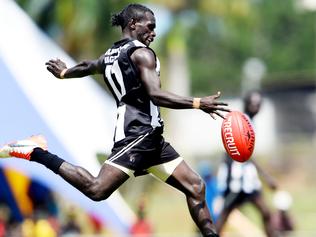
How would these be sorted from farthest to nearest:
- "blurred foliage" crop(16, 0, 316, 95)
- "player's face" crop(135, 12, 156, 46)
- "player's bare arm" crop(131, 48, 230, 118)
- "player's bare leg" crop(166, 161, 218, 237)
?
"blurred foliage" crop(16, 0, 316, 95)
"player's bare leg" crop(166, 161, 218, 237)
"player's face" crop(135, 12, 156, 46)
"player's bare arm" crop(131, 48, 230, 118)

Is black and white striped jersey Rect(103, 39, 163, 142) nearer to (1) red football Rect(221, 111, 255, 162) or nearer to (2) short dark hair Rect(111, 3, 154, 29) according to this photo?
(2) short dark hair Rect(111, 3, 154, 29)

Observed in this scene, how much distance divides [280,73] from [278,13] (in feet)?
22.7

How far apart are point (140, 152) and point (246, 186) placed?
14.1 ft

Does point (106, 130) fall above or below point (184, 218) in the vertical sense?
above

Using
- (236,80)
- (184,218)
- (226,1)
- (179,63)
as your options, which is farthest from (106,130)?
(236,80)

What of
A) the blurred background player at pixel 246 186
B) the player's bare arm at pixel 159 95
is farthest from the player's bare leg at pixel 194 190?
the blurred background player at pixel 246 186

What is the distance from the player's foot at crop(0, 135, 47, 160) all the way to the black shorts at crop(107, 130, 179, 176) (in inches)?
28.5

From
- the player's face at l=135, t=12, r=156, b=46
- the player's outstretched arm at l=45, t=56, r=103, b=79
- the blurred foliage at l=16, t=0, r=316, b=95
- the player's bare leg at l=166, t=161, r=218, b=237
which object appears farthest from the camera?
the blurred foliage at l=16, t=0, r=316, b=95

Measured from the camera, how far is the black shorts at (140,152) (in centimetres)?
889

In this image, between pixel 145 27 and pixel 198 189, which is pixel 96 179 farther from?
pixel 145 27

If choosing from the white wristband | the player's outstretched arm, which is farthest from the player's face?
the white wristband

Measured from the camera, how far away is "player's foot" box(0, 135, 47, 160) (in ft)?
30.0

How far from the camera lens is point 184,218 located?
28688 mm

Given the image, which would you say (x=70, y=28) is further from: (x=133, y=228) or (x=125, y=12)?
(x=125, y=12)
